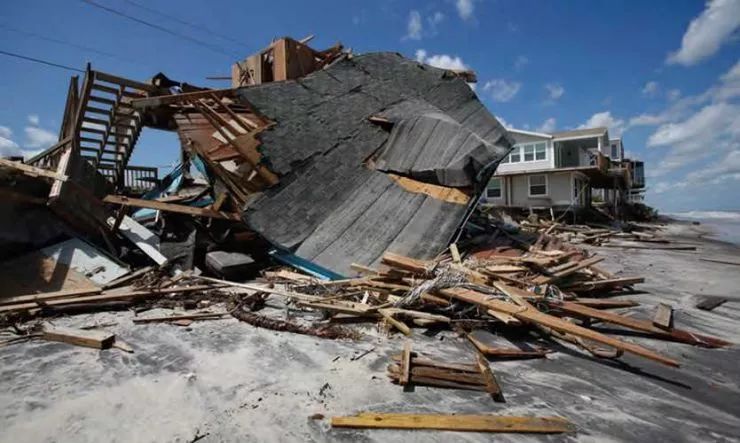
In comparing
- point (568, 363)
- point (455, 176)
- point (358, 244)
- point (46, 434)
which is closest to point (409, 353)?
point (568, 363)

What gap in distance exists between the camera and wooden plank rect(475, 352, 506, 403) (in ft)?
11.0

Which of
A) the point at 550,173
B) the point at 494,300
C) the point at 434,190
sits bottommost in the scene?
the point at 494,300

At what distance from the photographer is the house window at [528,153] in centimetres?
2931

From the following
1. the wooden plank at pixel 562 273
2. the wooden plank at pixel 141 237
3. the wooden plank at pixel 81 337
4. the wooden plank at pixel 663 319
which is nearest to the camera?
the wooden plank at pixel 81 337

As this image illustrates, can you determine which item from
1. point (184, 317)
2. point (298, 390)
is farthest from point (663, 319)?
point (184, 317)

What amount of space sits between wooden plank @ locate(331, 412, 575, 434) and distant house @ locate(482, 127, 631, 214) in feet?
83.6

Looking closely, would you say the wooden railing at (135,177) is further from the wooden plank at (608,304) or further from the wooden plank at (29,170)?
the wooden plank at (608,304)

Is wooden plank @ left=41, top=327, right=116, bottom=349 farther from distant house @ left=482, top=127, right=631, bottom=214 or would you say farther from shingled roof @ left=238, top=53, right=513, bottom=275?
distant house @ left=482, top=127, right=631, bottom=214

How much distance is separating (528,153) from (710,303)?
24.8 meters

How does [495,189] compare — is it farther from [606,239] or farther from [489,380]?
[489,380]

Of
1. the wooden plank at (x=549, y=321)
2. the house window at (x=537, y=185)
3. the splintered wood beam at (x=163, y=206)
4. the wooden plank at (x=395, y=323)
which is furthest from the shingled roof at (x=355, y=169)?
the house window at (x=537, y=185)

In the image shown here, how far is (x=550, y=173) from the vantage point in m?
27.1

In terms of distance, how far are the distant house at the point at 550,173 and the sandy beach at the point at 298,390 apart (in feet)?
77.9

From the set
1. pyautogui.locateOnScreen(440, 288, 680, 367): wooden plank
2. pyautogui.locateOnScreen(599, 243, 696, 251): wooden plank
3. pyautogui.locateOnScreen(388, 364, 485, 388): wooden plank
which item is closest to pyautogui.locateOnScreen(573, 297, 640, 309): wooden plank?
pyautogui.locateOnScreen(440, 288, 680, 367): wooden plank
